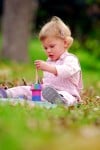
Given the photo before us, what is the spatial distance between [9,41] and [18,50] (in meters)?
0.52

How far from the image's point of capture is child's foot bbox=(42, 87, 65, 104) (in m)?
9.01

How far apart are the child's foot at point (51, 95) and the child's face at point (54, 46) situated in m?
0.59

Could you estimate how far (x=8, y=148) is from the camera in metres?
5.19

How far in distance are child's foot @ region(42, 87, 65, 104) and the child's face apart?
587mm

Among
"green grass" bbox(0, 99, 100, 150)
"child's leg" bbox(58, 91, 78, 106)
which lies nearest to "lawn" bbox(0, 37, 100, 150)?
"green grass" bbox(0, 99, 100, 150)

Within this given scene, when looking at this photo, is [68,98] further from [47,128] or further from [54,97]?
[47,128]

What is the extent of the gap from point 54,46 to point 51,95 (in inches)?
27.5

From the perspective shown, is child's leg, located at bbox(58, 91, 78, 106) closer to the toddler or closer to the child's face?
the toddler

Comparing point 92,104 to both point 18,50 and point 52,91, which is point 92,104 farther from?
point 18,50

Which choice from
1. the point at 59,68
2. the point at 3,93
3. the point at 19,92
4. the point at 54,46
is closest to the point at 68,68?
the point at 59,68

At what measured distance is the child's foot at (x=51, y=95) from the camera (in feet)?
29.6

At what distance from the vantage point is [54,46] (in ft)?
31.0

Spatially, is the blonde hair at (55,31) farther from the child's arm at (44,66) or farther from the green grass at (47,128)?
the green grass at (47,128)

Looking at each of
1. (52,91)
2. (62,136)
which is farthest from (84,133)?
(52,91)
